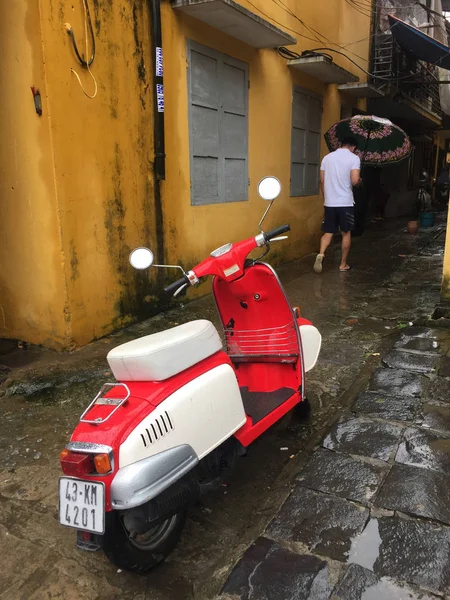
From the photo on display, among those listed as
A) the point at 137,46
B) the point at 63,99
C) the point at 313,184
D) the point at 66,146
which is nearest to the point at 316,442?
the point at 66,146

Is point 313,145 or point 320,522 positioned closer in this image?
point 320,522

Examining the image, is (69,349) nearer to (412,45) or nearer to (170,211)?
(170,211)

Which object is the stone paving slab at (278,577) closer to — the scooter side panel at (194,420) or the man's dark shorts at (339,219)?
the scooter side panel at (194,420)

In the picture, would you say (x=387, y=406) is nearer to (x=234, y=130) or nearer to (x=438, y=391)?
(x=438, y=391)

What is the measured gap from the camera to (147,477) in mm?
1926

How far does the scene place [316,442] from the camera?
3.14 meters

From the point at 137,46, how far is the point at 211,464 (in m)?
4.42

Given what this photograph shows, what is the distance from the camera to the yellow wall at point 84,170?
428 cm

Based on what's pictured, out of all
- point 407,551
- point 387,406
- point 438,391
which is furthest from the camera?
point 438,391

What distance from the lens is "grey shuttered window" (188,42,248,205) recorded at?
19.7ft

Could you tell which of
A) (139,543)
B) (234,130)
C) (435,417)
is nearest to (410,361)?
(435,417)

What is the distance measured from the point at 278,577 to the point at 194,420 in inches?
28.7

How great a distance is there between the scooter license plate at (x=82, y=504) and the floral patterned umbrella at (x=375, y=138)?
7561 millimetres

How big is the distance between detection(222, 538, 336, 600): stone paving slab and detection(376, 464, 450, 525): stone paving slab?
56 cm
